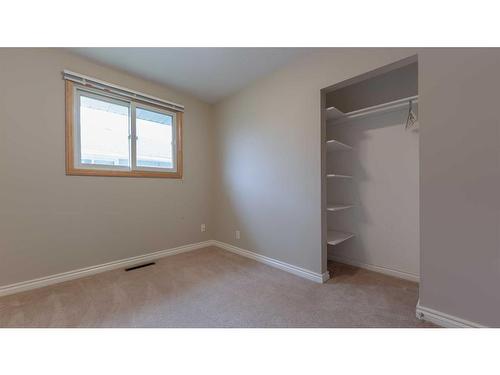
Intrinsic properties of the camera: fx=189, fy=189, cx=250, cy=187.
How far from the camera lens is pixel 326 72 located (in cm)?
188

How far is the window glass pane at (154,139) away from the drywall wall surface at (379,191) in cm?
231

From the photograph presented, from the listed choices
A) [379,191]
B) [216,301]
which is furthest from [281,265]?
[379,191]

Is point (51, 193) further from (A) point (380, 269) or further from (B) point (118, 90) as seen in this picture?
(A) point (380, 269)

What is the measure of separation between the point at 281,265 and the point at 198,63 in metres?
2.53

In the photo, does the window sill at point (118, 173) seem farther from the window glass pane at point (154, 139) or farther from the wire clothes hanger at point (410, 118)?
the wire clothes hanger at point (410, 118)

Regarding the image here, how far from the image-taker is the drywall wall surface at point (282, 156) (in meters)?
1.93

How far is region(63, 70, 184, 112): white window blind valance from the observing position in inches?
78.0

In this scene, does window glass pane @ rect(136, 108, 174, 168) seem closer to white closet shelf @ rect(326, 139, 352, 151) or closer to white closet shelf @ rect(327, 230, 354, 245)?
white closet shelf @ rect(326, 139, 352, 151)

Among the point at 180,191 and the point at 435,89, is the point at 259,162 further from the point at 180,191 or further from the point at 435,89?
the point at 435,89

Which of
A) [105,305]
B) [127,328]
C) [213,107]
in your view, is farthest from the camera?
[213,107]

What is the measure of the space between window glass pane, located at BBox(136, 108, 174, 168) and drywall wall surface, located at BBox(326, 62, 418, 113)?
92.4 inches
